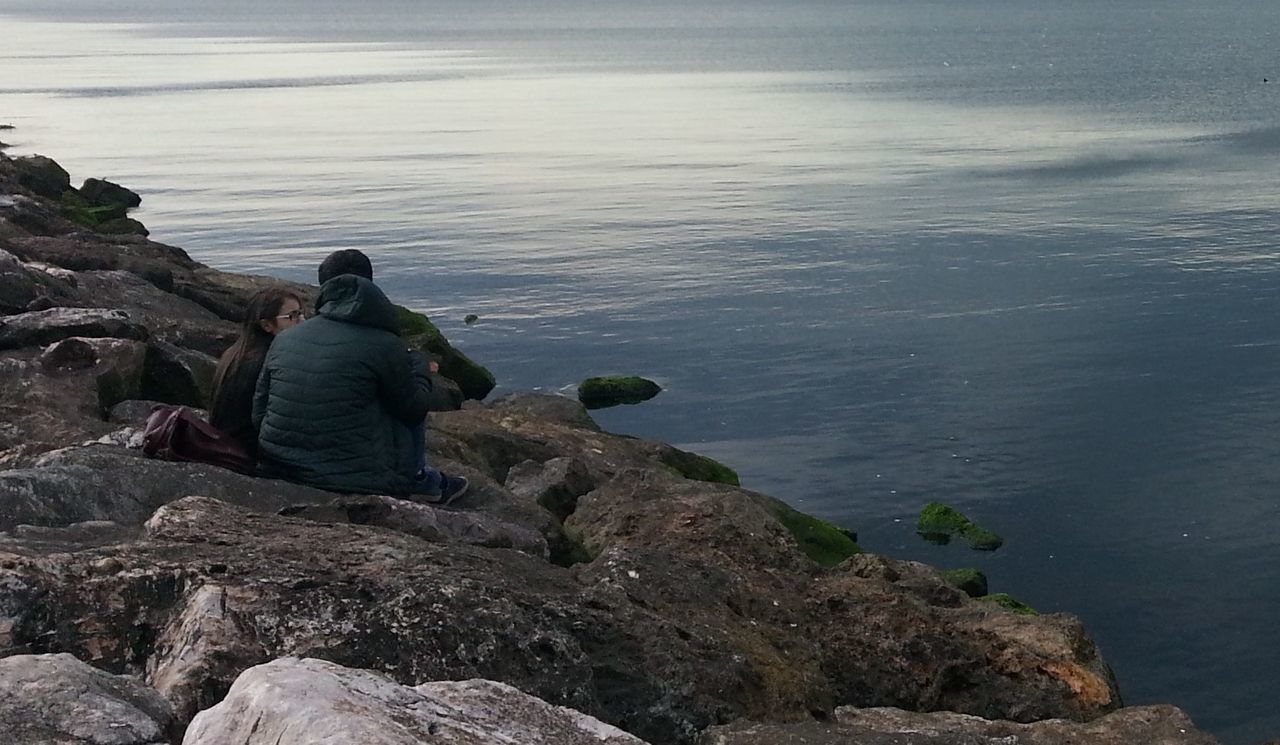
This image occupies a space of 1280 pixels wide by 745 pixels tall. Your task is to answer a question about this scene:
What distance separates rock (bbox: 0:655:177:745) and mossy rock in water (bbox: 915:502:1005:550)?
621 inches

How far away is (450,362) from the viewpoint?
94.0 ft

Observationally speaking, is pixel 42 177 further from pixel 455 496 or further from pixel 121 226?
pixel 455 496

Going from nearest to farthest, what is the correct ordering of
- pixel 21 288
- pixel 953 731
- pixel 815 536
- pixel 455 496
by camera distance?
pixel 953 731 < pixel 455 496 < pixel 815 536 < pixel 21 288

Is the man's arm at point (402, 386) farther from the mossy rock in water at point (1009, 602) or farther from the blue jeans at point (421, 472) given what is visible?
the mossy rock in water at point (1009, 602)

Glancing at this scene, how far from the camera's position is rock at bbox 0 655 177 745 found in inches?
244

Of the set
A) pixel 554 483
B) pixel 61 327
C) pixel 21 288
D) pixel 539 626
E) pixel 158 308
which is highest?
pixel 21 288

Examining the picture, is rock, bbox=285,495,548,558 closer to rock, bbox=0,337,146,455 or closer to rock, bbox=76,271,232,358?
rock, bbox=0,337,146,455

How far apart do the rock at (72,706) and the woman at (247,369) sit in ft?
15.8

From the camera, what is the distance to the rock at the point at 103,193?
4975 cm

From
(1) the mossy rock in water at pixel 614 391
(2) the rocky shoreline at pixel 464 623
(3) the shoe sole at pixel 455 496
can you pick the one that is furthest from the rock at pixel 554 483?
(1) the mossy rock in water at pixel 614 391

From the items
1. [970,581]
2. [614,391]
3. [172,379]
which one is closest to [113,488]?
[172,379]

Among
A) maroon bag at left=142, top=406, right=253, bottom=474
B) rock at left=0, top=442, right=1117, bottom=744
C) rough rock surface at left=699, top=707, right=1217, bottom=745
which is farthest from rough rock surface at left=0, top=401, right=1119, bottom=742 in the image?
maroon bag at left=142, top=406, right=253, bottom=474

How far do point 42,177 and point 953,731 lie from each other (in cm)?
4444

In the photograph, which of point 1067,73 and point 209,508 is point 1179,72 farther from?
point 209,508
